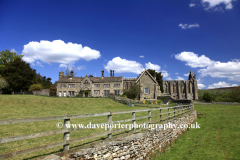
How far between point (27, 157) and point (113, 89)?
51018 millimetres

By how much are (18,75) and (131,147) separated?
4737 centimetres

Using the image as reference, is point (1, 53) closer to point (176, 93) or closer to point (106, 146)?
point (106, 146)

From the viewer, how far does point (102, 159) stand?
502 cm

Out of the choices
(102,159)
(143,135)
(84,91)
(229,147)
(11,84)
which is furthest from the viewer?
(84,91)

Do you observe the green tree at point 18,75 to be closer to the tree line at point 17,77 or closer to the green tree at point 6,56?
the tree line at point 17,77

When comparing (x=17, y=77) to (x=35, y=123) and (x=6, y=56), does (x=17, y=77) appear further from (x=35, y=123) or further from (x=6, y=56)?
(x=35, y=123)

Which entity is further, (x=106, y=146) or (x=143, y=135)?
(x=143, y=135)

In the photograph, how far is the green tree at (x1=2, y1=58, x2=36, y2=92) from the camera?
41.7 meters

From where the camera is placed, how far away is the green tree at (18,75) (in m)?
41.7

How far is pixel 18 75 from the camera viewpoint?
1677 inches

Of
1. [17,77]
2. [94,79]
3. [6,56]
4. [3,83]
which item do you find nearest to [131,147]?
[3,83]

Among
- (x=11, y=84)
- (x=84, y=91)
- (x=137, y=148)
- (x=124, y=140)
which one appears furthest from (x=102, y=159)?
(x=84, y=91)

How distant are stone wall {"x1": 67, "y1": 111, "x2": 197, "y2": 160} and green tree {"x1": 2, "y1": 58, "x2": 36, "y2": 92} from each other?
46009 millimetres

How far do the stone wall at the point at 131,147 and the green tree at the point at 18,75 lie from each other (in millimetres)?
46009
